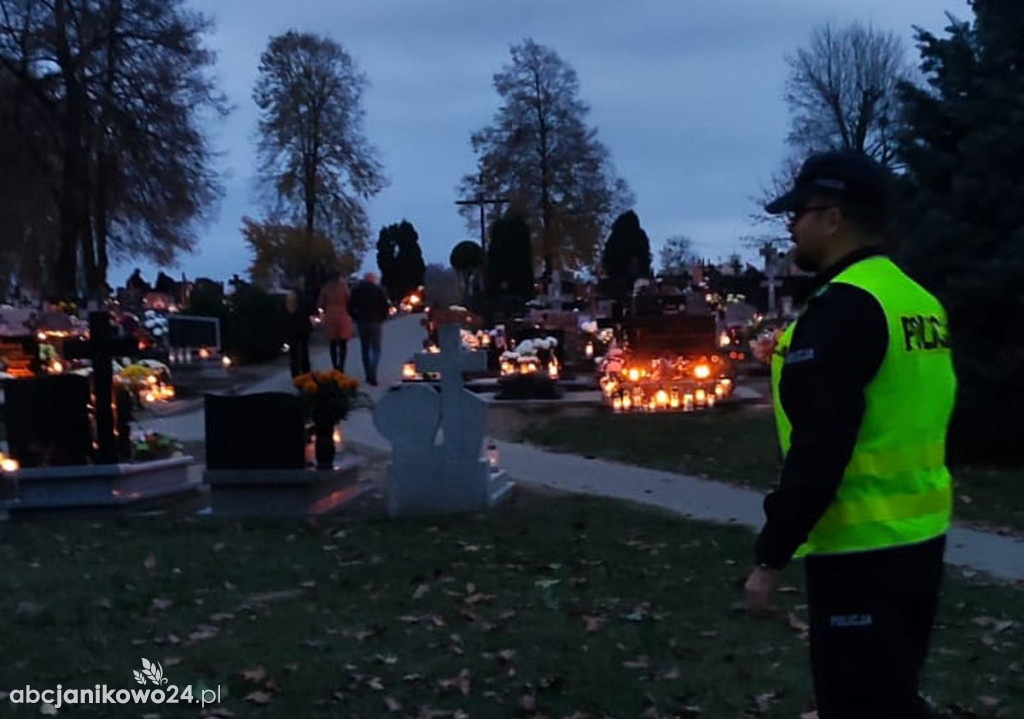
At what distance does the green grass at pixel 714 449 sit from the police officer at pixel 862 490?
648 cm

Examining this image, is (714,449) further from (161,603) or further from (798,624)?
(161,603)

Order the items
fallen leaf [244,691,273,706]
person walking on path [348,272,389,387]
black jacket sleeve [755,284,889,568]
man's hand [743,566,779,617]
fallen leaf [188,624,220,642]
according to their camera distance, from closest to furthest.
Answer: black jacket sleeve [755,284,889,568], man's hand [743,566,779,617], fallen leaf [244,691,273,706], fallen leaf [188,624,220,642], person walking on path [348,272,389,387]

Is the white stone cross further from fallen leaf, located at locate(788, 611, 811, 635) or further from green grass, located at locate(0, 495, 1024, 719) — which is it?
fallen leaf, located at locate(788, 611, 811, 635)

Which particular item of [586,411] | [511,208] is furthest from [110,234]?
[586,411]

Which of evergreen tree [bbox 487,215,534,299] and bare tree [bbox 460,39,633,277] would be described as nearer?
evergreen tree [bbox 487,215,534,299]

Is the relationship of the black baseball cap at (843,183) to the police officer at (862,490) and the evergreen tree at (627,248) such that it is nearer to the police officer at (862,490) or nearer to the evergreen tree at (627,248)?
the police officer at (862,490)

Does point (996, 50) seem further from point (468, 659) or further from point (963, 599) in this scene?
point (468, 659)

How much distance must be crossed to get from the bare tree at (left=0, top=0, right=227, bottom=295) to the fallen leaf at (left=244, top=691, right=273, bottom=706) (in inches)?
1263

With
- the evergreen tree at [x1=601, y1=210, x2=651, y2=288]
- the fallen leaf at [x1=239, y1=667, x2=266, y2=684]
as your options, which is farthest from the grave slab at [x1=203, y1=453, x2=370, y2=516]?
the evergreen tree at [x1=601, y1=210, x2=651, y2=288]

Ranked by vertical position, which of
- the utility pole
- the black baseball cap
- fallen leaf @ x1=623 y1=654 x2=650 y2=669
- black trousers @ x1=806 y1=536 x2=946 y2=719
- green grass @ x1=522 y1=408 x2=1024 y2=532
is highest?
the utility pole

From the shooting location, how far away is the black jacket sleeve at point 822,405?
3.39 metres

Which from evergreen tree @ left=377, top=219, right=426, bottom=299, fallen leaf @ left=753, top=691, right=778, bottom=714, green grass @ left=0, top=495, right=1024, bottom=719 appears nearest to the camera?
fallen leaf @ left=753, top=691, right=778, bottom=714

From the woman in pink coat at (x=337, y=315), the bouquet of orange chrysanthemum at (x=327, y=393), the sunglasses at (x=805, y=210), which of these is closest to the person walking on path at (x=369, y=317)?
the woman in pink coat at (x=337, y=315)

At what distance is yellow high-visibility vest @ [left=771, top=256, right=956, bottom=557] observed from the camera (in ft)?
11.4
